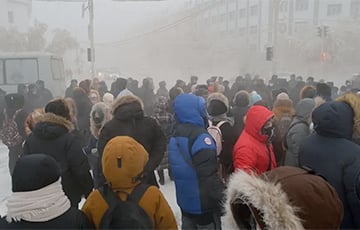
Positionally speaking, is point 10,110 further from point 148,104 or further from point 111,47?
point 111,47

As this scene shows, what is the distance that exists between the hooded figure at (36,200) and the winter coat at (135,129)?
5.65ft

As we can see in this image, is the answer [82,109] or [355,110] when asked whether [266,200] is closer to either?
[355,110]

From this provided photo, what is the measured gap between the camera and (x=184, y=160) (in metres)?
3.54

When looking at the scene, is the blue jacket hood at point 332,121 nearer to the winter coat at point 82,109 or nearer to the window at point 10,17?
the winter coat at point 82,109

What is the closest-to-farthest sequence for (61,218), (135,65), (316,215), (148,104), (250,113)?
(316,215) < (61,218) < (250,113) < (148,104) < (135,65)

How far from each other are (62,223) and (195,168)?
57.3 inches

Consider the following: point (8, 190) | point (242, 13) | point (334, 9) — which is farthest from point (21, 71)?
point (242, 13)

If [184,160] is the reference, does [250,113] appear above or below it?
above

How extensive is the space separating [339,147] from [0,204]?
5.12 meters

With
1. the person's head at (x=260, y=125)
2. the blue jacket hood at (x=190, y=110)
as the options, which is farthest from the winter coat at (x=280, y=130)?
the blue jacket hood at (x=190, y=110)

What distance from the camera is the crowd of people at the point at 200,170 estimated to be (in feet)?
5.81

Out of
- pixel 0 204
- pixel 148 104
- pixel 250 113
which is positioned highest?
pixel 250 113

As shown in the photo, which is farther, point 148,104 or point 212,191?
point 148,104

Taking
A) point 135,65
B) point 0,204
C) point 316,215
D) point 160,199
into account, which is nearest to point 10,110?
point 0,204
